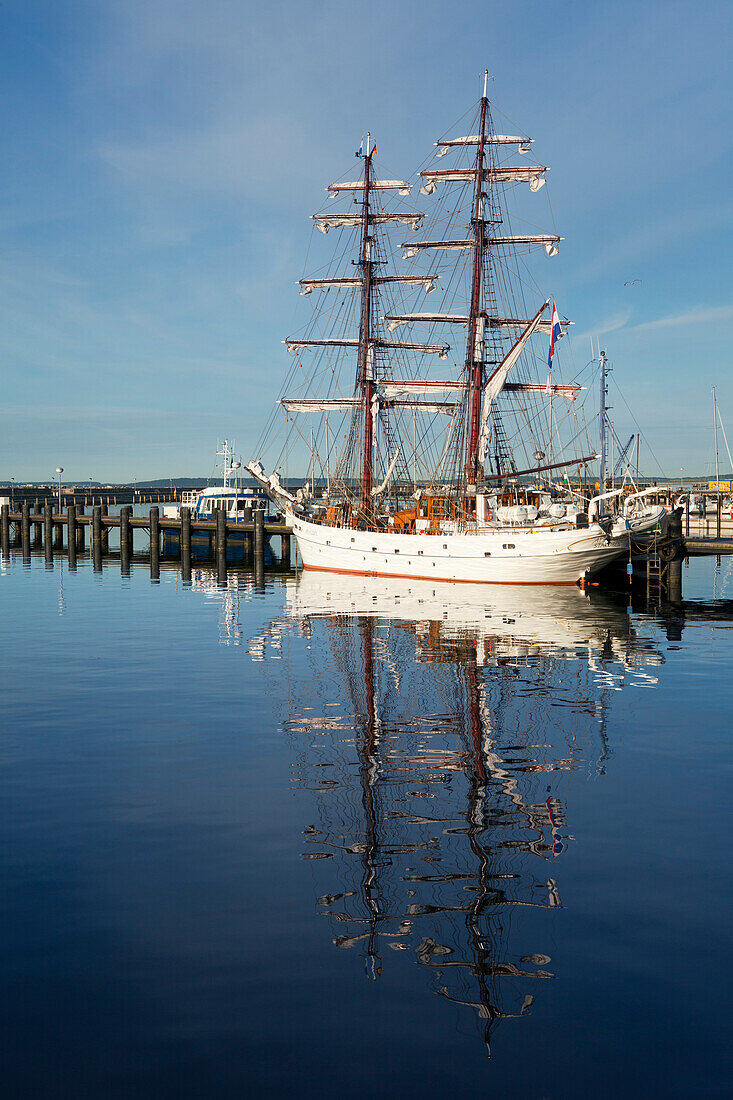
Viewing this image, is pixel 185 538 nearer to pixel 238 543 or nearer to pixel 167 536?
pixel 238 543

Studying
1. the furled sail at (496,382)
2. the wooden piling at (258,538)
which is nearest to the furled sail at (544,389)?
the furled sail at (496,382)

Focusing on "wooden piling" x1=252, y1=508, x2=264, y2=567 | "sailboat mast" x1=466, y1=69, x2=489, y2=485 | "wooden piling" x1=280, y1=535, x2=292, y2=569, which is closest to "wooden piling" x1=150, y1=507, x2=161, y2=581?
"wooden piling" x1=252, y1=508, x2=264, y2=567

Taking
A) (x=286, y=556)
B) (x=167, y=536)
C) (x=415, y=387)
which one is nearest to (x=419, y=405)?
(x=415, y=387)

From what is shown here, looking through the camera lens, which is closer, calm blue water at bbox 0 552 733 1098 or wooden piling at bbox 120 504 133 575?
calm blue water at bbox 0 552 733 1098

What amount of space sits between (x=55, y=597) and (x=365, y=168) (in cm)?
4123

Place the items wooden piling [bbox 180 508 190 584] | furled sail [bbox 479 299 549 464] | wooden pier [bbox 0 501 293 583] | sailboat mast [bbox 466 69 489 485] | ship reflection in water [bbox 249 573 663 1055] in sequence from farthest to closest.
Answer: wooden piling [bbox 180 508 190 584] → wooden pier [bbox 0 501 293 583] → sailboat mast [bbox 466 69 489 485] → furled sail [bbox 479 299 549 464] → ship reflection in water [bbox 249 573 663 1055]

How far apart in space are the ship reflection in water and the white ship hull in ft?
50.7

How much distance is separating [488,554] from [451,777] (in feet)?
118

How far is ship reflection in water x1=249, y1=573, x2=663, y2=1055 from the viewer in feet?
27.9

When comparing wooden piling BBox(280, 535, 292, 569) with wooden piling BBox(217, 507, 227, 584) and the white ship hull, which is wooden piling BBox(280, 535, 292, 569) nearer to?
wooden piling BBox(217, 507, 227, 584)

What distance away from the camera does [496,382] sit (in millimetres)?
55656

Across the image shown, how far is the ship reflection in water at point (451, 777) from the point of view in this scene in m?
8.50

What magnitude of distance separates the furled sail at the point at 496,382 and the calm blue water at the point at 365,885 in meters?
35.6

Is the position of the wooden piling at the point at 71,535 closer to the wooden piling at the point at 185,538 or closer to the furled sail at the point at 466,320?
the wooden piling at the point at 185,538
